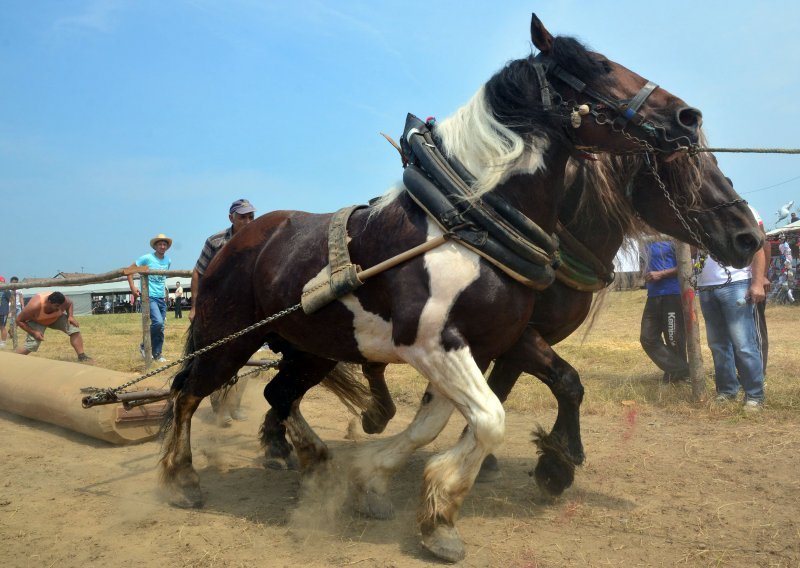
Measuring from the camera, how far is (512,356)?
324 cm

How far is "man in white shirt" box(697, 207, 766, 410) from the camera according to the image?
5.12 metres

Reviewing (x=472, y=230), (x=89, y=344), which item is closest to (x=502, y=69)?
(x=472, y=230)

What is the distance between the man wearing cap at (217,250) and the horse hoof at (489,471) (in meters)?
2.07

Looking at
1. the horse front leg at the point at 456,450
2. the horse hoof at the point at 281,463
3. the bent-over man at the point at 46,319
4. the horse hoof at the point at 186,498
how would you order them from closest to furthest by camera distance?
the horse front leg at the point at 456,450, the horse hoof at the point at 186,498, the horse hoof at the point at 281,463, the bent-over man at the point at 46,319

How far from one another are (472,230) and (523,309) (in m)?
0.41

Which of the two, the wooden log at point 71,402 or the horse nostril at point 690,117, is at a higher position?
the horse nostril at point 690,117

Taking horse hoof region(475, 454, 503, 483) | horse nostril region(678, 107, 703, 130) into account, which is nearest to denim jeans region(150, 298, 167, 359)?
horse hoof region(475, 454, 503, 483)

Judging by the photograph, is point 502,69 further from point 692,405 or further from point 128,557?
point 692,405

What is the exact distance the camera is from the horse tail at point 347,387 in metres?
4.52

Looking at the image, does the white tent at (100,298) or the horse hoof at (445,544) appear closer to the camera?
the horse hoof at (445,544)

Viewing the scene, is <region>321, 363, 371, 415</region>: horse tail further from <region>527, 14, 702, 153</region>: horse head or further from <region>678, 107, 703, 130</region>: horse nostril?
<region>678, 107, 703, 130</region>: horse nostril

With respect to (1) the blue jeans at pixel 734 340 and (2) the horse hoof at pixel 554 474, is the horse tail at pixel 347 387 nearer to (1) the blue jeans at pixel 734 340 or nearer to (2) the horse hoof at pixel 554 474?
(2) the horse hoof at pixel 554 474

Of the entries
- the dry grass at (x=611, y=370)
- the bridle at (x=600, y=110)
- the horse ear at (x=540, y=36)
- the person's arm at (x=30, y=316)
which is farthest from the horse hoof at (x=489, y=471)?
the person's arm at (x=30, y=316)

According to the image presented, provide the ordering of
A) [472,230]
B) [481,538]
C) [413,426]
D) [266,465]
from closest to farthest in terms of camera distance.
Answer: [472,230], [481,538], [413,426], [266,465]
